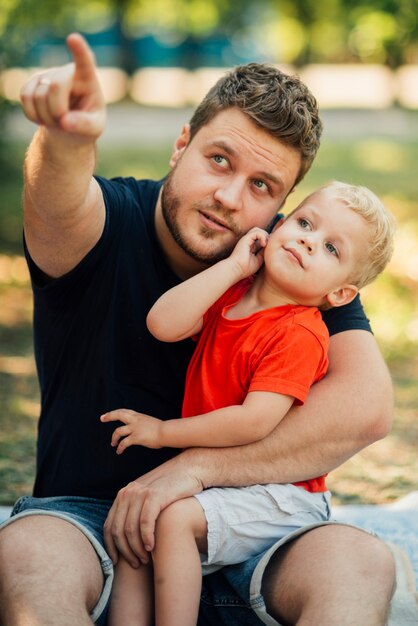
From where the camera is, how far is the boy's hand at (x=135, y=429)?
271 centimetres

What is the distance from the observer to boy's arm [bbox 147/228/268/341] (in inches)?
107

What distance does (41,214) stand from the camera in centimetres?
264

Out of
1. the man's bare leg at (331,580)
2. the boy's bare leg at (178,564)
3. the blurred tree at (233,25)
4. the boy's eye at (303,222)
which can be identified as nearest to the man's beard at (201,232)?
the boy's eye at (303,222)

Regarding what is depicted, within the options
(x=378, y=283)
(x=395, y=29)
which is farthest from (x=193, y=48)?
(x=378, y=283)

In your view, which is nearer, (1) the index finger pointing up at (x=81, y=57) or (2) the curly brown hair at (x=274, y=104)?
(1) the index finger pointing up at (x=81, y=57)

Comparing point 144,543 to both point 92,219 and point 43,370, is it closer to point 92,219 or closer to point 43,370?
point 43,370

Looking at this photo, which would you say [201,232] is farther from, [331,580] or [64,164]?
[331,580]

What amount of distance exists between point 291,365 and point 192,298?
1.15 ft

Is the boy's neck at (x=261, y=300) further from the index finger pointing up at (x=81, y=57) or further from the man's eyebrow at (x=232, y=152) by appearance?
the index finger pointing up at (x=81, y=57)

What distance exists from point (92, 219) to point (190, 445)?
0.73m

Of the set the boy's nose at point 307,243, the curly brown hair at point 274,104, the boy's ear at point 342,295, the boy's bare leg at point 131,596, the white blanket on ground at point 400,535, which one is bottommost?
the white blanket on ground at point 400,535

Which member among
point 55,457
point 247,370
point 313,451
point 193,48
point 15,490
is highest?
point 247,370

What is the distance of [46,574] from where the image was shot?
2.41m

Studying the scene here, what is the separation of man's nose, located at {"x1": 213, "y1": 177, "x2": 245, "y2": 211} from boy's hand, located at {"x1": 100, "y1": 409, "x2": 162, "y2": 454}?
699mm
